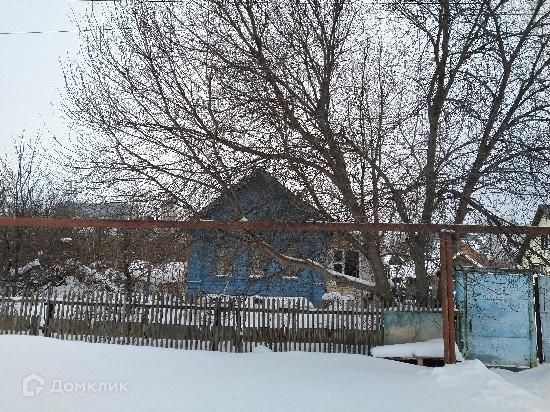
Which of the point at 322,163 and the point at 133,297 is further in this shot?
the point at 133,297

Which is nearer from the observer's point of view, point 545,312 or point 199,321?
point 545,312

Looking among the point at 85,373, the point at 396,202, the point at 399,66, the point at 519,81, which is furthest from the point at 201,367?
the point at 519,81

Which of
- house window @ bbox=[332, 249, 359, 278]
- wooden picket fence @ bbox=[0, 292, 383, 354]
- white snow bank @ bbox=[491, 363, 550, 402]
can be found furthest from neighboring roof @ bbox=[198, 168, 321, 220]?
white snow bank @ bbox=[491, 363, 550, 402]

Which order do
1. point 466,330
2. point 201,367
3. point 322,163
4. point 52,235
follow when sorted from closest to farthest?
point 201,367 < point 466,330 < point 322,163 < point 52,235

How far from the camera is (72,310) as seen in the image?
30.9 ft

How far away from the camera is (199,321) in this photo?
8930 millimetres

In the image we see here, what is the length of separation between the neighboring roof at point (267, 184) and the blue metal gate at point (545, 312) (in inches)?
149

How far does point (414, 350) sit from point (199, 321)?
410 centimetres

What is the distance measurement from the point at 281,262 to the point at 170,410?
5084mm

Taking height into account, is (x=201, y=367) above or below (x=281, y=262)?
below

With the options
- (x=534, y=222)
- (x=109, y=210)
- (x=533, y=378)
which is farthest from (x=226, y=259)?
(x=534, y=222)

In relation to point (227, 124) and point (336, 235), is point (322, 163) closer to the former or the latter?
point (336, 235)

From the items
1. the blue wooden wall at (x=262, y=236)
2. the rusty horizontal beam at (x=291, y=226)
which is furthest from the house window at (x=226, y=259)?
the rusty horizontal beam at (x=291, y=226)

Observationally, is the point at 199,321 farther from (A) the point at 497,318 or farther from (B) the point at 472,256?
(B) the point at 472,256
